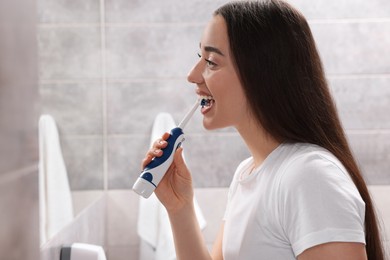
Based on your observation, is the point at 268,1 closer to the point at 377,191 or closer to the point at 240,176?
the point at 240,176

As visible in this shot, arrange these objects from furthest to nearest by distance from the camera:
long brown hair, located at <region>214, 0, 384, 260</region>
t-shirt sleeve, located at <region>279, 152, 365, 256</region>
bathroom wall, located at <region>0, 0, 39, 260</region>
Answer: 1. long brown hair, located at <region>214, 0, 384, 260</region>
2. t-shirt sleeve, located at <region>279, 152, 365, 256</region>
3. bathroom wall, located at <region>0, 0, 39, 260</region>

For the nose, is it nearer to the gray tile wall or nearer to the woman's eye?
the woman's eye

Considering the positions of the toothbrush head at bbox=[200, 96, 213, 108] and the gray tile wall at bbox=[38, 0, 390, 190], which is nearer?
the toothbrush head at bbox=[200, 96, 213, 108]

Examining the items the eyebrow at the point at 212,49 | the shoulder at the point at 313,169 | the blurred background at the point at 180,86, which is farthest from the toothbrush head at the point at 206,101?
the blurred background at the point at 180,86

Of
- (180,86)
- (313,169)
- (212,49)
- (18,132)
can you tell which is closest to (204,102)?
(212,49)

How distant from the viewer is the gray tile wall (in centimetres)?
179

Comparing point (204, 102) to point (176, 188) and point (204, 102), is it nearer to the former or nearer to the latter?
point (204, 102)

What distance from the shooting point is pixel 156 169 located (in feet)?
3.34

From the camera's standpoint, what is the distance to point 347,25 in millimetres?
1824

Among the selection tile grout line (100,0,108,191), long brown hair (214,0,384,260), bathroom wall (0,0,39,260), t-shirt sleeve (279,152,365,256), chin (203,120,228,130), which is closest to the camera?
bathroom wall (0,0,39,260)

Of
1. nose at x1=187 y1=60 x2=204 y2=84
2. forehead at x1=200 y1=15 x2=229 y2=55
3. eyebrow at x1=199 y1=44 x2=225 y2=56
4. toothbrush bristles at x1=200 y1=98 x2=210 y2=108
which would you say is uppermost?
forehead at x1=200 y1=15 x2=229 y2=55

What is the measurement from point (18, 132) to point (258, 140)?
0.82 meters

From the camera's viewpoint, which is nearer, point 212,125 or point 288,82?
point 288,82

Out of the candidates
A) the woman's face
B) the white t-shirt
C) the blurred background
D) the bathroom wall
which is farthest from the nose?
the bathroom wall
